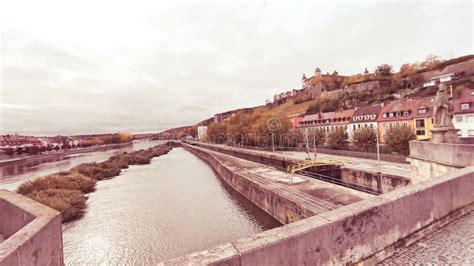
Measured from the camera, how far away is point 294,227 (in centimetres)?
303

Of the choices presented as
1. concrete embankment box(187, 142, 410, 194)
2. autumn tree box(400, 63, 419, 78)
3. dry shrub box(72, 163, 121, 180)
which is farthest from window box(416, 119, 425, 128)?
autumn tree box(400, 63, 419, 78)

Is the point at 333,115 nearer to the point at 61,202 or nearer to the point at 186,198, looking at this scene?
the point at 186,198

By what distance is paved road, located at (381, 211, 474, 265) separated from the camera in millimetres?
3311

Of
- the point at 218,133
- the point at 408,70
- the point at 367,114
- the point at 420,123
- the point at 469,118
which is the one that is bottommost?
the point at 420,123

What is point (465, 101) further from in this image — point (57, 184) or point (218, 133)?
point (218, 133)

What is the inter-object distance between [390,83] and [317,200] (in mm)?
93939

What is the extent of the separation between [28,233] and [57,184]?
24511mm

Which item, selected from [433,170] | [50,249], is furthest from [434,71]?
[50,249]

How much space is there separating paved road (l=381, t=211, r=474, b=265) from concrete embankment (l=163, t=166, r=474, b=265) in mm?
111

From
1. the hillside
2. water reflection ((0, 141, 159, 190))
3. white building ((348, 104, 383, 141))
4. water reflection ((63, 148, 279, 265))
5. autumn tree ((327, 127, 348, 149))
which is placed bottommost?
water reflection ((63, 148, 279, 265))

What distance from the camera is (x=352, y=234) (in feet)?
10.5

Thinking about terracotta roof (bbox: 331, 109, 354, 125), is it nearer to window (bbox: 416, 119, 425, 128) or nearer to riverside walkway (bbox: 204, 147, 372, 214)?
window (bbox: 416, 119, 425, 128)

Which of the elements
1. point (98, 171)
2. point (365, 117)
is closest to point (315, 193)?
point (98, 171)

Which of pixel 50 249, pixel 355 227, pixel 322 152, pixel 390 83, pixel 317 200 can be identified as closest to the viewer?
pixel 355 227
